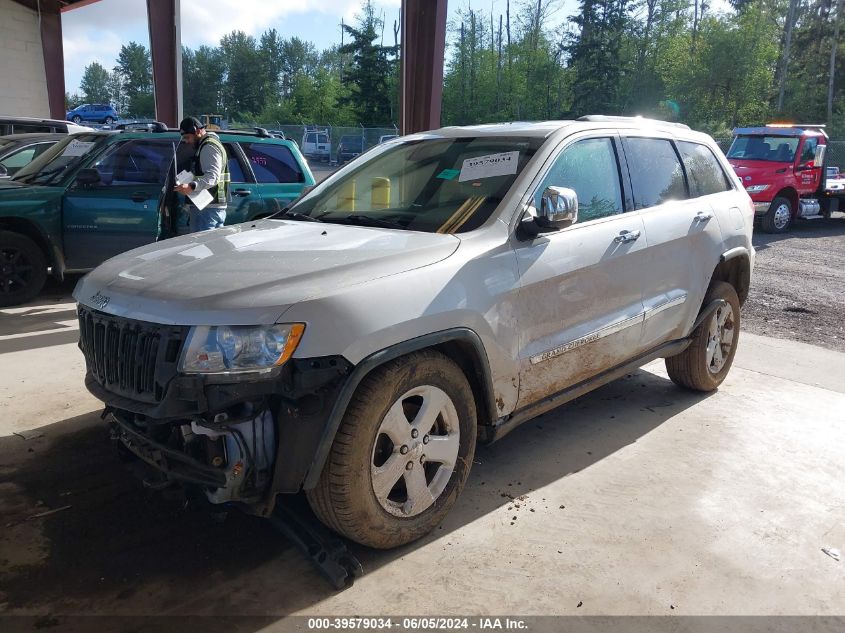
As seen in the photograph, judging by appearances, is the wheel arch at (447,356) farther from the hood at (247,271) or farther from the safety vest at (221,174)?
the safety vest at (221,174)

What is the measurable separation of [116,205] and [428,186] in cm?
508

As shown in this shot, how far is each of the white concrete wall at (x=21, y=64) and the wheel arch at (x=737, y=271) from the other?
23.3 meters

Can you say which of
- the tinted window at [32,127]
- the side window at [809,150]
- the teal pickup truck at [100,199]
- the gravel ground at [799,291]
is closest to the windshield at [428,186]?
the teal pickup truck at [100,199]

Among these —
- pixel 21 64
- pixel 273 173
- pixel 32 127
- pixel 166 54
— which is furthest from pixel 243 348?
pixel 21 64

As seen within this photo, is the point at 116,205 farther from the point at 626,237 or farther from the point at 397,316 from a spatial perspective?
the point at 397,316

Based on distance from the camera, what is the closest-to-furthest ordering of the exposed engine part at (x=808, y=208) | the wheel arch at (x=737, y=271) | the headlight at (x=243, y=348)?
1. the headlight at (x=243, y=348)
2. the wheel arch at (x=737, y=271)
3. the exposed engine part at (x=808, y=208)

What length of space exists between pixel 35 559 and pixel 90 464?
35.5 inches

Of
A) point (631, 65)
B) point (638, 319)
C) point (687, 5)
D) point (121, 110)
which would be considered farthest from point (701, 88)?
point (121, 110)

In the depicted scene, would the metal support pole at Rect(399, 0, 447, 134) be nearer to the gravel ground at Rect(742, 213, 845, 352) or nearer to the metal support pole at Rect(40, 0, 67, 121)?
the gravel ground at Rect(742, 213, 845, 352)

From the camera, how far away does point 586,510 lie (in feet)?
11.1

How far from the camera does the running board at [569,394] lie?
3.31 m

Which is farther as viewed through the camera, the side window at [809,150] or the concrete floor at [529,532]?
the side window at [809,150]

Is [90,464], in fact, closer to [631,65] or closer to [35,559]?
[35,559]

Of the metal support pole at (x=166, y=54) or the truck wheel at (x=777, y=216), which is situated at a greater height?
the metal support pole at (x=166, y=54)
